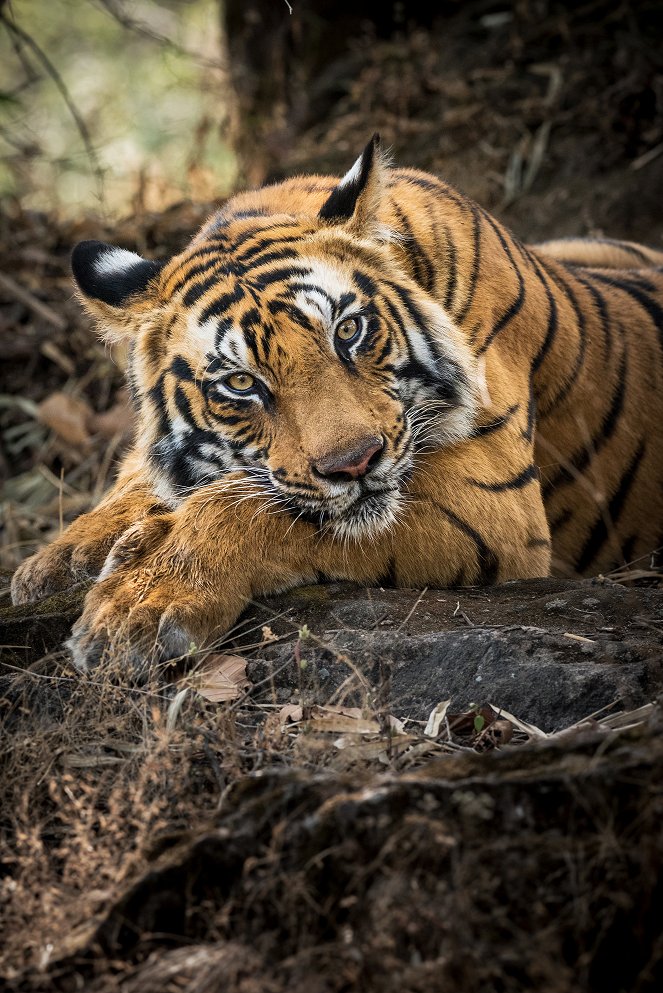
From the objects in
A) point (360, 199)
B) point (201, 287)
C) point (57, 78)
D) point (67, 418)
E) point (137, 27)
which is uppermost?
point (137, 27)

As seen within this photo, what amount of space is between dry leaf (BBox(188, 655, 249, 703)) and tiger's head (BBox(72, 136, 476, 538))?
0.45 m

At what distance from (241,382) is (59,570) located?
A: 0.83 meters

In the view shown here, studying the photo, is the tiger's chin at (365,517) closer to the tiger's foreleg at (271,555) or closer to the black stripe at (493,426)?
the tiger's foreleg at (271,555)

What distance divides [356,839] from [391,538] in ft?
4.52

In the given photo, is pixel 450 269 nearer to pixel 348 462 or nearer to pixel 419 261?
pixel 419 261

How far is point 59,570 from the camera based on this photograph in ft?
10.1

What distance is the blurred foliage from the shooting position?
6398 mm

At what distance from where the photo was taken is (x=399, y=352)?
2898 mm

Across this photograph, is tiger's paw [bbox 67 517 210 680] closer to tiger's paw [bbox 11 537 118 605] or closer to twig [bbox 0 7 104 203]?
tiger's paw [bbox 11 537 118 605]

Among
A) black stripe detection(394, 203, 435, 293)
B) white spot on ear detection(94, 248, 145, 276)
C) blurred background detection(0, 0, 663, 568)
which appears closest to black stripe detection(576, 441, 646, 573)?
black stripe detection(394, 203, 435, 293)

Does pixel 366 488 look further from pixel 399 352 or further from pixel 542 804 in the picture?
pixel 542 804

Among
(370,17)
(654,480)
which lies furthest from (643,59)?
(654,480)

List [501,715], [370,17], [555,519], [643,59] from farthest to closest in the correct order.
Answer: [370,17], [643,59], [555,519], [501,715]

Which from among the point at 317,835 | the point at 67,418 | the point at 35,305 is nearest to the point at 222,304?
the point at 317,835
